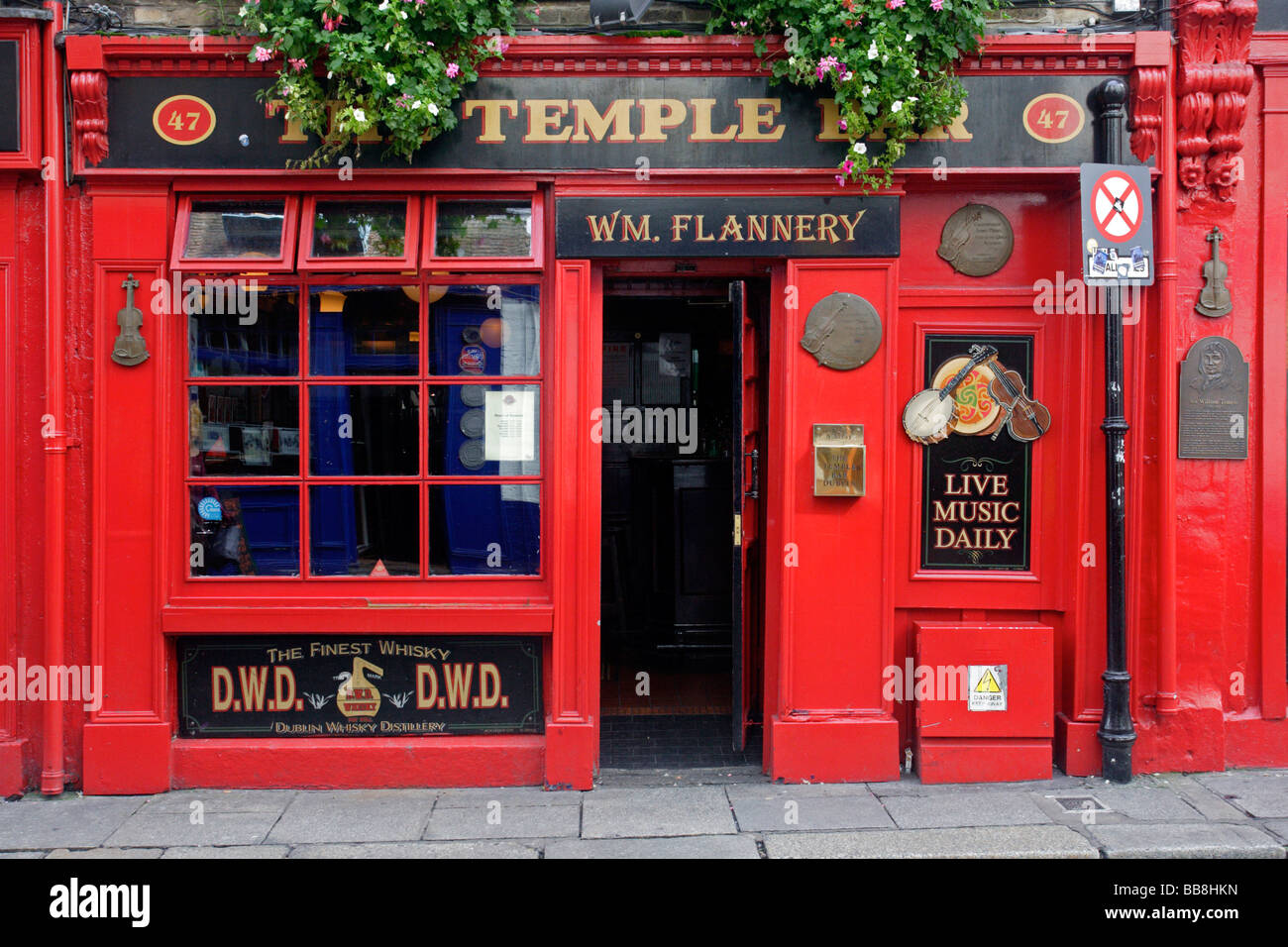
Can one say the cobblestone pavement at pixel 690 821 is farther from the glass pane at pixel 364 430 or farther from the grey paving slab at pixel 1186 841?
the glass pane at pixel 364 430

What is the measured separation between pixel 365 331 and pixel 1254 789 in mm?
5901

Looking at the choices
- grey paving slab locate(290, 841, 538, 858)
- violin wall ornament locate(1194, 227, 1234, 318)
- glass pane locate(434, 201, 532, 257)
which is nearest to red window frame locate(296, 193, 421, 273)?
glass pane locate(434, 201, 532, 257)

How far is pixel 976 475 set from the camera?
5.91 metres

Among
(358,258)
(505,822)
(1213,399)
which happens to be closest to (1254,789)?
(1213,399)

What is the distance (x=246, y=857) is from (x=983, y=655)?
4.23 m

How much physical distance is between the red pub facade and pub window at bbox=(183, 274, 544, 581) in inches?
1.0

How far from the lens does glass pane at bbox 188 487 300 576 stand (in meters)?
5.80

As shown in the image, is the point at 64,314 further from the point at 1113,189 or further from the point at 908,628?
the point at 1113,189

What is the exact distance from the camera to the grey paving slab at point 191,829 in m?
4.93

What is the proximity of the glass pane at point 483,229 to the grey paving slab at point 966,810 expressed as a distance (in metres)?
3.83

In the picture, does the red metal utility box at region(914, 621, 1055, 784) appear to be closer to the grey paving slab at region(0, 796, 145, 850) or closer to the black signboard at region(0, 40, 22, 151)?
the grey paving slab at region(0, 796, 145, 850)

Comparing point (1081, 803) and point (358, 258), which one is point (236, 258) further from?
point (1081, 803)

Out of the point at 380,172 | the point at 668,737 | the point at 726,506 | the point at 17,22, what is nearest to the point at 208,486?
the point at 380,172

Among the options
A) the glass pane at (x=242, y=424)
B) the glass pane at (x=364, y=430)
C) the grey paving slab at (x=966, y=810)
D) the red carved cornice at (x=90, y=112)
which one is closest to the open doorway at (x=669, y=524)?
the grey paving slab at (x=966, y=810)
